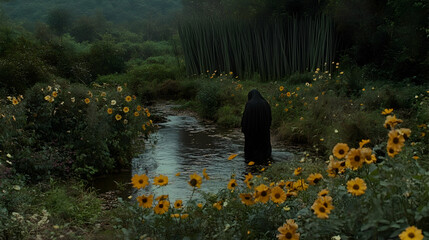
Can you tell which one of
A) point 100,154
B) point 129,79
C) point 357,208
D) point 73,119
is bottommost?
point 129,79

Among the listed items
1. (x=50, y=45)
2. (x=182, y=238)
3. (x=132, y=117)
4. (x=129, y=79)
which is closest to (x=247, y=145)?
(x=132, y=117)

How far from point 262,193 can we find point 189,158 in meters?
5.14

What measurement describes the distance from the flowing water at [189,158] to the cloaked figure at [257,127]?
25 centimetres

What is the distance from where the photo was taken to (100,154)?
6.30m

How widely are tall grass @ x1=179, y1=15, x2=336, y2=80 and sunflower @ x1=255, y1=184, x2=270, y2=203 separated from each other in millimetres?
13281

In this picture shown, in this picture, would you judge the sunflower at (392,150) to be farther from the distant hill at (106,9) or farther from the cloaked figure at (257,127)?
the distant hill at (106,9)

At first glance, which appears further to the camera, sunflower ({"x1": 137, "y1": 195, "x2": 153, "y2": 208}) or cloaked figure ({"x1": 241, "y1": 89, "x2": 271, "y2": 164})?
cloaked figure ({"x1": 241, "y1": 89, "x2": 271, "y2": 164})

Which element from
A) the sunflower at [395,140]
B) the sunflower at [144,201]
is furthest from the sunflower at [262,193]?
the sunflower at [395,140]

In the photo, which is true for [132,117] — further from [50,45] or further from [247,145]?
[50,45]

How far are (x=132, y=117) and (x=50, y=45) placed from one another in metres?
14.5

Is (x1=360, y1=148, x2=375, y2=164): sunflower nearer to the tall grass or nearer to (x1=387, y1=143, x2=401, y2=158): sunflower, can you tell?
(x1=387, y1=143, x2=401, y2=158): sunflower

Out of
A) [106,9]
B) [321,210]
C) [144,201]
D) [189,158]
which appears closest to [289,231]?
[321,210]

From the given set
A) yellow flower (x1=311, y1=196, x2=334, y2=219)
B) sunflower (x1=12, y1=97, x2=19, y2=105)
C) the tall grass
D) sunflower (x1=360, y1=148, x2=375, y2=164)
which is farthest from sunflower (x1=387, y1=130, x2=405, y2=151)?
the tall grass

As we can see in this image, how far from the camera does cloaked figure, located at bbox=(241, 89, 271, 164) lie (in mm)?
7113
